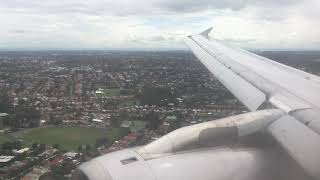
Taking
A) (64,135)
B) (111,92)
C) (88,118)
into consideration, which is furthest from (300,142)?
(111,92)

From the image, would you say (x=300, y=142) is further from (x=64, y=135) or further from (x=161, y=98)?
(x=161, y=98)

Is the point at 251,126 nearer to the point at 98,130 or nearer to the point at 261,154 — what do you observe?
the point at 261,154

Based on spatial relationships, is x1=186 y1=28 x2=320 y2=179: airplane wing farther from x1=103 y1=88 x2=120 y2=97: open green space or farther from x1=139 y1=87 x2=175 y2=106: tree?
x1=103 y1=88 x2=120 y2=97: open green space

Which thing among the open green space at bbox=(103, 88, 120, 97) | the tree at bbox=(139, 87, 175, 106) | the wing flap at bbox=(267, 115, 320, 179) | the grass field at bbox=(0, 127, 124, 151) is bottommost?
the open green space at bbox=(103, 88, 120, 97)

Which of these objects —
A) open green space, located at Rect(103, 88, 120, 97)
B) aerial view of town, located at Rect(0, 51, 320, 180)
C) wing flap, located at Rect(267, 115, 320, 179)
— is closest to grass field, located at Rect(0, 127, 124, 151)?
aerial view of town, located at Rect(0, 51, 320, 180)

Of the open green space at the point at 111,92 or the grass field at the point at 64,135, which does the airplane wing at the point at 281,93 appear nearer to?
the grass field at the point at 64,135

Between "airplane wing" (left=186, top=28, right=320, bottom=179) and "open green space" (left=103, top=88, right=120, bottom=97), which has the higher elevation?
"airplane wing" (left=186, top=28, right=320, bottom=179)

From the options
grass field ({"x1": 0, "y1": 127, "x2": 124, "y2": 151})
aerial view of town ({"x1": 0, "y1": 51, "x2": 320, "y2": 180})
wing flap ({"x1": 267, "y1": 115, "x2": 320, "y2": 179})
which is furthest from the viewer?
grass field ({"x1": 0, "y1": 127, "x2": 124, "y2": 151})
